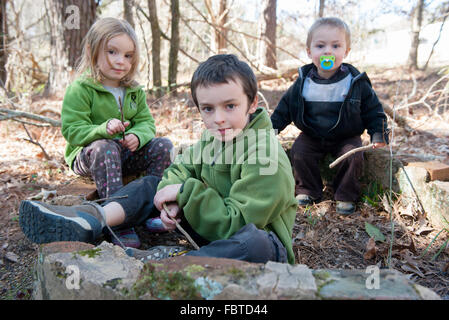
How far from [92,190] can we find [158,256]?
104 cm

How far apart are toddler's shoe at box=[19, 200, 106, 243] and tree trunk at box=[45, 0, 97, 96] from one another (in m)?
3.69

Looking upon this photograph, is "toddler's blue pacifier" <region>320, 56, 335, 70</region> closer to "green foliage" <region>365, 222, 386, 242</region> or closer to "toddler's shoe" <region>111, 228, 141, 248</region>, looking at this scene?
"green foliage" <region>365, 222, 386, 242</region>

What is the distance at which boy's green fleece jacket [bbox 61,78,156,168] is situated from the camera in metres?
2.65

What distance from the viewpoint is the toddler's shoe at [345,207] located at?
2875 millimetres

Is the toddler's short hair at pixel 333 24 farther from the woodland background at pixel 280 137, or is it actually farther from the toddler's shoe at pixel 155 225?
the toddler's shoe at pixel 155 225

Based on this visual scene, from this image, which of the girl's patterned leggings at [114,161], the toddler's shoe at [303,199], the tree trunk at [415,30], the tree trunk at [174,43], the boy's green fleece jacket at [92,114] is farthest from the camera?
the tree trunk at [415,30]

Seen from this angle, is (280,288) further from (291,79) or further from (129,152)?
(291,79)

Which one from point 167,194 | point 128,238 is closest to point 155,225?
point 128,238

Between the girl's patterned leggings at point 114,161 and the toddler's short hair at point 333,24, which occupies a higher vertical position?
the toddler's short hair at point 333,24

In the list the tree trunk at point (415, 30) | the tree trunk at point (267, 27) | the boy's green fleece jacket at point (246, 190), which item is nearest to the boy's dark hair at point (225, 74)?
the boy's green fleece jacket at point (246, 190)

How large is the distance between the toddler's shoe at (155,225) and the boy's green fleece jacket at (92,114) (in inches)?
27.2

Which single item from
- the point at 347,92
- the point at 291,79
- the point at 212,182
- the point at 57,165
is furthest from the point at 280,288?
the point at 291,79

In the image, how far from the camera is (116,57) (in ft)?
9.09

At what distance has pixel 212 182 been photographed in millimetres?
2031
